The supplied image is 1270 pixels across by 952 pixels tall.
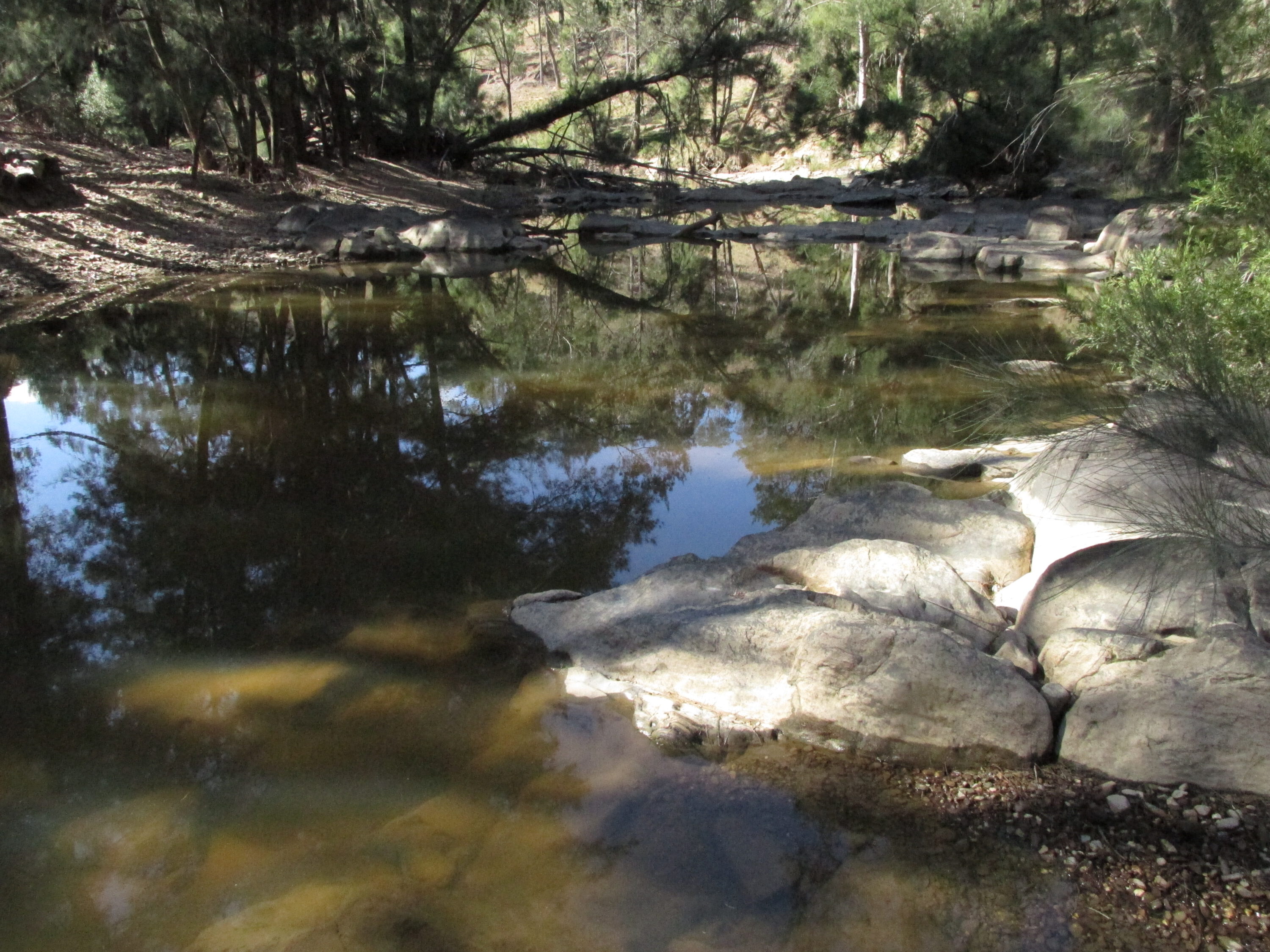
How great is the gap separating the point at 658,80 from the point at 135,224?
9.72 metres

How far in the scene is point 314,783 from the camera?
3.14m

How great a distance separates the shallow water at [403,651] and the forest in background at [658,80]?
6.61 feet

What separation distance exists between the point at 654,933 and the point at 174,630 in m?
2.56

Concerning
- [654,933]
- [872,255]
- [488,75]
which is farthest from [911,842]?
[488,75]

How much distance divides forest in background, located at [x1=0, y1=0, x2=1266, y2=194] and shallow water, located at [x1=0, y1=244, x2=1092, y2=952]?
2013mm

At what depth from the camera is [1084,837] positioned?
2854 millimetres

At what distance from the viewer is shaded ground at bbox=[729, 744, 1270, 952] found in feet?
8.25

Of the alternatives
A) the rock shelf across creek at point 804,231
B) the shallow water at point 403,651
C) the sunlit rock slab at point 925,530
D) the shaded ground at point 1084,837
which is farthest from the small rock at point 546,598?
the rock shelf across creek at point 804,231

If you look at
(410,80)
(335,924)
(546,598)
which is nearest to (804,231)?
(410,80)

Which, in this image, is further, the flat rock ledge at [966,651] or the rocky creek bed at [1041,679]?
the flat rock ledge at [966,651]

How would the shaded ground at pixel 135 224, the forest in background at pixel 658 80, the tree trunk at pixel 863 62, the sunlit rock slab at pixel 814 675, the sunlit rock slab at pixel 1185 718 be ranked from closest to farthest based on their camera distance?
the sunlit rock slab at pixel 1185 718 < the sunlit rock slab at pixel 814 675 < the forest in background at pixel 658 80 < the shaded ground at pixel 135 224 < the tree trunk at pixel 863 62

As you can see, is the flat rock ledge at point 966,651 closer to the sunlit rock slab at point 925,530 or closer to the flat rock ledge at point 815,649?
the flat rock ledge at point 815,649

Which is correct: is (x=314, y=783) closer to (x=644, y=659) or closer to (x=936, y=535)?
(x=644, y=659)

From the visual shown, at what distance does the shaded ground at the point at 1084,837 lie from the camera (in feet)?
8.25
